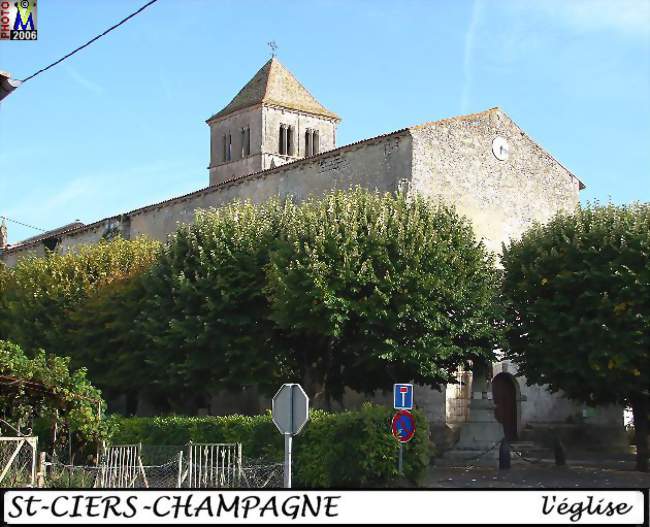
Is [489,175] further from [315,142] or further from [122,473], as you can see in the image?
[315,142]

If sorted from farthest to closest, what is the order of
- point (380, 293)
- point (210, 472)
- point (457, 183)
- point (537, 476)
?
1. point (457, 183)
2. point (537, 476)
3. point (380, 293)
4. point (210, 472)

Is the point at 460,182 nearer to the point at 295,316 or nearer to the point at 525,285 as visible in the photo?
the point at 525,285

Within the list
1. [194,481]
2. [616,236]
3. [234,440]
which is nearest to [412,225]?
[616,236]

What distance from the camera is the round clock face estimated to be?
34.9 metres

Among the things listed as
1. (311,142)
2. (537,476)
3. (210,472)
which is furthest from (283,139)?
(210,472)

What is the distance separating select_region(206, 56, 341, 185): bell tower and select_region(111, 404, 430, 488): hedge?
3710 cm

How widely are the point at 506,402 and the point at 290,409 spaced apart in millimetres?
22806

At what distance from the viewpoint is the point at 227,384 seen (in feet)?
92.3

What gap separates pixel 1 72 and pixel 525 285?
16.7m

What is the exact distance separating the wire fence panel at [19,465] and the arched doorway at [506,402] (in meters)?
20.1

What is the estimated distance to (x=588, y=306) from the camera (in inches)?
1025

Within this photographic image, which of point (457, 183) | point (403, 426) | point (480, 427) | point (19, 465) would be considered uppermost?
point (457, 183)

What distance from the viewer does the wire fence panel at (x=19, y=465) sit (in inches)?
645

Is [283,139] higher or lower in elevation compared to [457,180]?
higher
